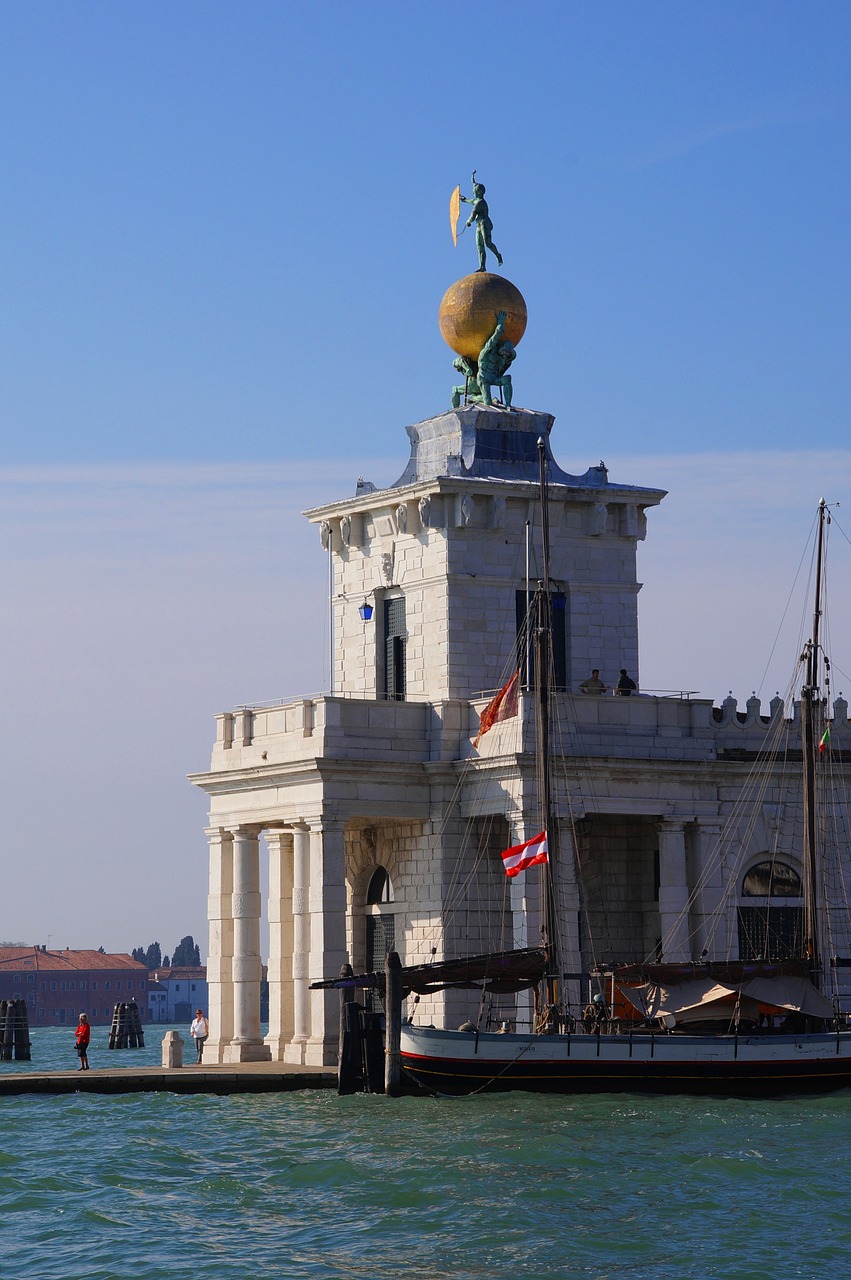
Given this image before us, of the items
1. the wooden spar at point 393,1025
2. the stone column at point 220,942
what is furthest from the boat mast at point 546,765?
the stone column at point 220,942

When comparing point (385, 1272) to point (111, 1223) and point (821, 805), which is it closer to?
point (111, 1223)

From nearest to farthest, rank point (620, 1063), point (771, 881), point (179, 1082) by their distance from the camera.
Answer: point (620, 1063) → point (179, 1082) → point (771, 881)

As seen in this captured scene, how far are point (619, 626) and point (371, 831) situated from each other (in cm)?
782

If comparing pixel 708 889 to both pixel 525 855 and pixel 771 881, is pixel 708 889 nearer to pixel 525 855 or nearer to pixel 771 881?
pixel 771 881

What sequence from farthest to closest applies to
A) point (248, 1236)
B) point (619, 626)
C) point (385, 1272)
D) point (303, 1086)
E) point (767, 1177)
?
point (619, 626), point (303, 1086), point (767, 1177), point (248, 1236), point (385, 1272)

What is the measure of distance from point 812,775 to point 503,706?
6821mm

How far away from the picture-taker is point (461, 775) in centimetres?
5209

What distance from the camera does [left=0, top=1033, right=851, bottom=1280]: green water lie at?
30938 mm

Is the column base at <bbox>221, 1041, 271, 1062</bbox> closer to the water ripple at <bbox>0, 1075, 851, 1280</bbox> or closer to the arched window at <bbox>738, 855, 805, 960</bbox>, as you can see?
the water ripple at <bbox>0, 1075, 851, 1280</bbox>

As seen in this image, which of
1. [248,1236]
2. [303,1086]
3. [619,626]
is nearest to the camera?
[248,1236]

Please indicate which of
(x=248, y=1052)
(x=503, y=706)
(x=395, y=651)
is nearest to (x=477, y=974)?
(x=503, y=706)

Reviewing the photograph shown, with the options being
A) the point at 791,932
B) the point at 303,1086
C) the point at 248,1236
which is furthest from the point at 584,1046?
the point at 248,1236

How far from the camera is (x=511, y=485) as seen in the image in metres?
54.5

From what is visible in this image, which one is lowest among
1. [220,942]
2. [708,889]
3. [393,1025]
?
[393,1025]
